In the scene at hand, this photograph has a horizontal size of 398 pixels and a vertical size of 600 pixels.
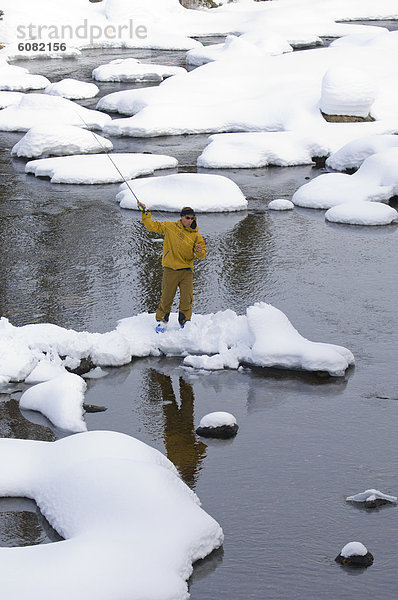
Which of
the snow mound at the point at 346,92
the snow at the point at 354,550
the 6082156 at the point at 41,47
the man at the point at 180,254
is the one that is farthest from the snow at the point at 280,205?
the 6082156 at the point at 41,47

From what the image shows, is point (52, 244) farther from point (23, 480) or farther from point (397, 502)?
point (397, 502)

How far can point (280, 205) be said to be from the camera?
17422mm

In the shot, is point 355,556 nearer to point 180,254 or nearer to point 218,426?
point 218,426

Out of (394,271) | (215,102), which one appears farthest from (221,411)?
(215,102)

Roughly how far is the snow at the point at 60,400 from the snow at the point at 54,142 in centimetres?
1356

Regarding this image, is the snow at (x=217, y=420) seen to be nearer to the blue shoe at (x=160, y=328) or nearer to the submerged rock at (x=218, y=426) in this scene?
the submerged rock at (x=218, y=426)

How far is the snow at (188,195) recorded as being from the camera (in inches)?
665

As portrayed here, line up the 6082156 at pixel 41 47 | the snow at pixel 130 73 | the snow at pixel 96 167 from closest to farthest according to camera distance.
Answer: the snow at pixel 96 167 → the snow at pixel 130 73 → the 6082156 at pixel 41 47

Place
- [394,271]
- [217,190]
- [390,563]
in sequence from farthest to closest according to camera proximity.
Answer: [217,190]
[394,271]
[390,563]

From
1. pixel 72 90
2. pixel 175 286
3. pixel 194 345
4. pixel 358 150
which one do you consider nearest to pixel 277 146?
pixel 358 150

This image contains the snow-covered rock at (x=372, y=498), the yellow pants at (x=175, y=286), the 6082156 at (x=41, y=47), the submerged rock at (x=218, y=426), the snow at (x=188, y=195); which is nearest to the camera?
the snow-covered rock at (x=372, y=498)

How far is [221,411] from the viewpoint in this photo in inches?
345

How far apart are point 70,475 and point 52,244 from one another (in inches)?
342

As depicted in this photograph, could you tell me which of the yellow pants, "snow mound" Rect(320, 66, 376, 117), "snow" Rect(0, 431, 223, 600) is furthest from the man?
"snow mound" Rect(320, 66, 376, 117)
